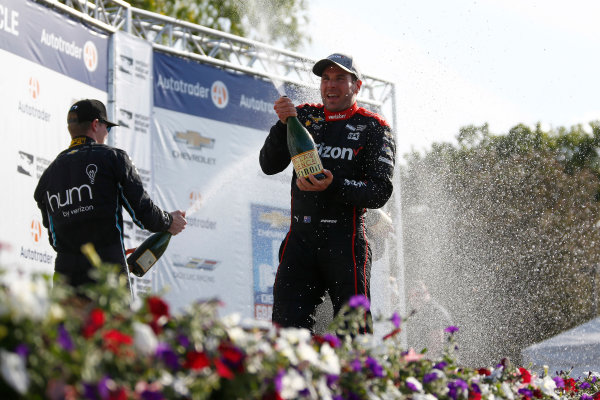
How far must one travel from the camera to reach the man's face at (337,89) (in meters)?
5.05

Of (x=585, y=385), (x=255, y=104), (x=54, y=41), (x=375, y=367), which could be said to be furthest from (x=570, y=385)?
(x=255, y=104)

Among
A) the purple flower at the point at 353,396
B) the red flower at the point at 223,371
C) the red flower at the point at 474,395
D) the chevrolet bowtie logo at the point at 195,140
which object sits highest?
the chevrolet bowtie logo at the point at 195,140

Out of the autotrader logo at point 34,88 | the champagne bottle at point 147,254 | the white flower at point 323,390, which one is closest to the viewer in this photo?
the white flower at point 323,390

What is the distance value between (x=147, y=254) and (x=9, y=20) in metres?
3.45

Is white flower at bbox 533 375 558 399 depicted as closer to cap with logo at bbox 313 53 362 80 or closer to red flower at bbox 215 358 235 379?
cap with logo at bbox 313 53 362 80

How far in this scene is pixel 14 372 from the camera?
1.67 m

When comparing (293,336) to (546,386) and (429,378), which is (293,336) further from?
(546,386)

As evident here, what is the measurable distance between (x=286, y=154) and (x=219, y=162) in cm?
573

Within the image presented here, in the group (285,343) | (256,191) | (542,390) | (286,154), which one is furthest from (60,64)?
(285,343)

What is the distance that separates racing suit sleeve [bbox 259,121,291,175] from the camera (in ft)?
16.2

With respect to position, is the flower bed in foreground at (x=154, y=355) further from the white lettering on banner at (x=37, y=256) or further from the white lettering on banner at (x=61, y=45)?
the white lettering on banner at (x=61, y=45)

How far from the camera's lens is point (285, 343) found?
2461 millimetres

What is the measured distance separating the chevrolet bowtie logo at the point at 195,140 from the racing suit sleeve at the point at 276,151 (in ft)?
17.5

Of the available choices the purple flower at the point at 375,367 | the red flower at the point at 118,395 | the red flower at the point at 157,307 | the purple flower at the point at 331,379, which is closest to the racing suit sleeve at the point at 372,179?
the purple flower at the point at 375,367
